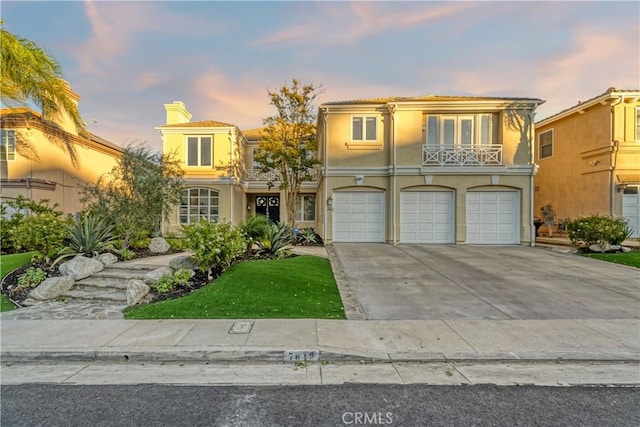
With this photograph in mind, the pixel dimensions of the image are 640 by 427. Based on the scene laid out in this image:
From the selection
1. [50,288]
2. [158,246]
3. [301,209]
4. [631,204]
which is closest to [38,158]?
[158,246]

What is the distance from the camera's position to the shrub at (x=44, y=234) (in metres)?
8.59

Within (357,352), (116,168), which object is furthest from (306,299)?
(116,168)

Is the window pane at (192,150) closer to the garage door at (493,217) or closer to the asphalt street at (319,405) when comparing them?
the garage door at (493,217)

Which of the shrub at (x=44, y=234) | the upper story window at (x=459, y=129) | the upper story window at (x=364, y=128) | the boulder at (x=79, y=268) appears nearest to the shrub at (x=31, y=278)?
the boulder at (x=79, y=268)

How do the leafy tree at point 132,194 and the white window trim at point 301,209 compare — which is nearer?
the leafy tree at point 132,194

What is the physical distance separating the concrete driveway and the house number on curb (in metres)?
1.70

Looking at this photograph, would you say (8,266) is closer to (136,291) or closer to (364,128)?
(136,291)

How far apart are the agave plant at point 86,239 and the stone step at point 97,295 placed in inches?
76.3

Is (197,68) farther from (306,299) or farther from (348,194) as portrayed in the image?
(306,299)

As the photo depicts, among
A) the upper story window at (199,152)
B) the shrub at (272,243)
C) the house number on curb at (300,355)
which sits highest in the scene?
the upper story window at (199,152)

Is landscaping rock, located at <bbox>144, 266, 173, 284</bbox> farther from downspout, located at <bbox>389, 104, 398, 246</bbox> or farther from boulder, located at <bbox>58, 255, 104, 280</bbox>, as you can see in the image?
downspout, located at <bbox>389, 104, 398, 246</bbox>

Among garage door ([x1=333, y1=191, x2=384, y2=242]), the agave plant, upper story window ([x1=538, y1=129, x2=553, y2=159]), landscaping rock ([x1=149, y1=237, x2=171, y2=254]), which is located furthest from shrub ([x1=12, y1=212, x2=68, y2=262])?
upper story window ([x1=538, y1=129, x2=553, y2=159])

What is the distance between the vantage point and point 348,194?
1546cm

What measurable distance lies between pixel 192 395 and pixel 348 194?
12705mm
